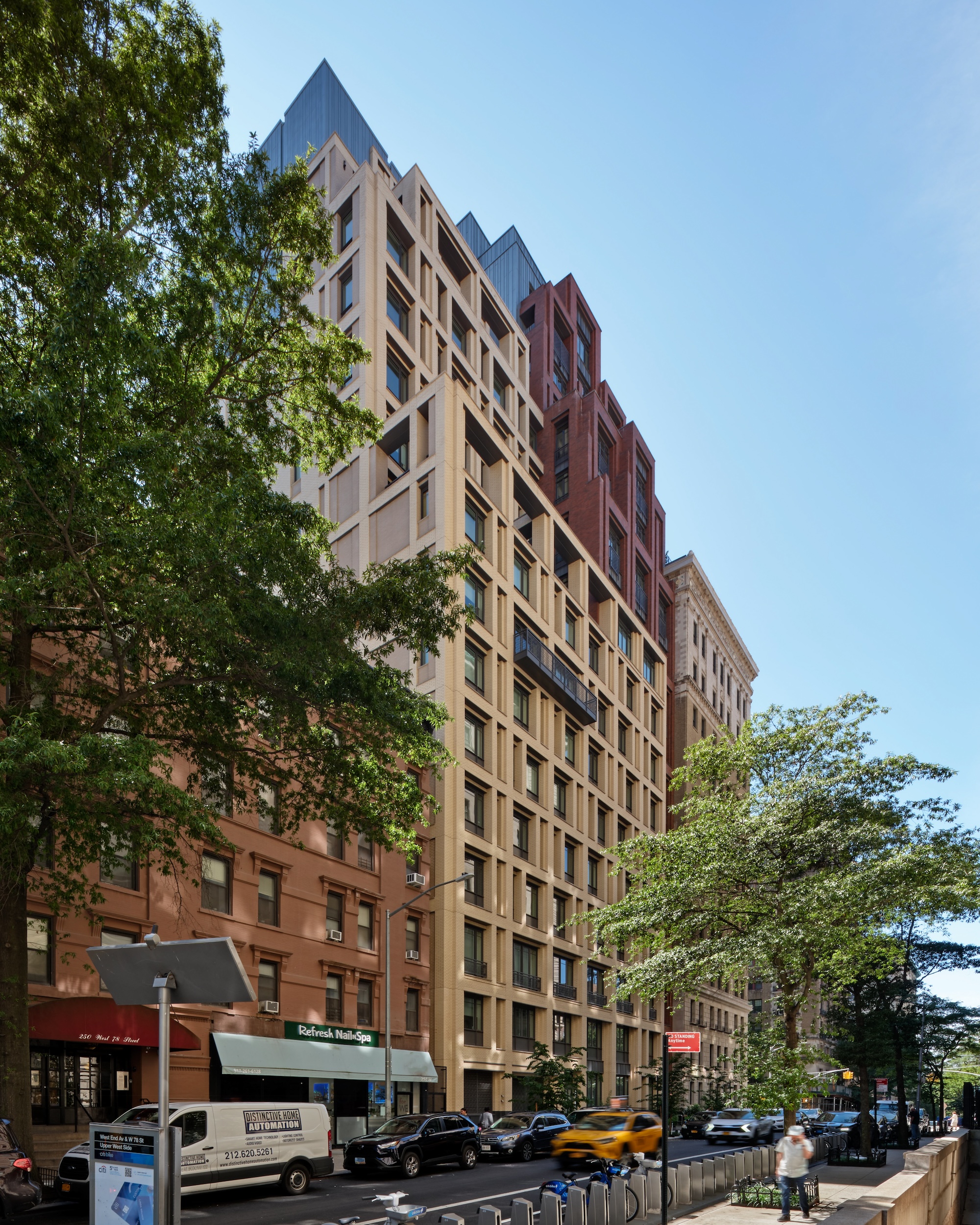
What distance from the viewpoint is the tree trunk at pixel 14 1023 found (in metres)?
15.9

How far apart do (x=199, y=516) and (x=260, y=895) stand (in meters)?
20.1

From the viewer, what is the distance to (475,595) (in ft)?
166

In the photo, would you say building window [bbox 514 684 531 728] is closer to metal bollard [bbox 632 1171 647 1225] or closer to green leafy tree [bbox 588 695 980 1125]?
green leafy tree [bbox 588 695 980 1125]

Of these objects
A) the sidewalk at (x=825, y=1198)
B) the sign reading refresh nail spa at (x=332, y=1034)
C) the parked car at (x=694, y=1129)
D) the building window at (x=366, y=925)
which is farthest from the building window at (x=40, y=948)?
the parked car at (x=694, y=1129)

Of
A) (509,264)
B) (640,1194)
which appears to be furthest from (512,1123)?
(509,264)

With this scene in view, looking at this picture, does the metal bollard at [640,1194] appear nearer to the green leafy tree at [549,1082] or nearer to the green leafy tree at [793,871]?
the green leafy tree at [793,871]

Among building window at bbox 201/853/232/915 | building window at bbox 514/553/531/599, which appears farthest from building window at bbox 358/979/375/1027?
building window at bbox 514/553/531/599

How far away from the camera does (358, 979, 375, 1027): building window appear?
3741 cm

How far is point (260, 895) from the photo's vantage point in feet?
107

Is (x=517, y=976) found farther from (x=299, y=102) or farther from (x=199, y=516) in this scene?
(x=299, y=102)

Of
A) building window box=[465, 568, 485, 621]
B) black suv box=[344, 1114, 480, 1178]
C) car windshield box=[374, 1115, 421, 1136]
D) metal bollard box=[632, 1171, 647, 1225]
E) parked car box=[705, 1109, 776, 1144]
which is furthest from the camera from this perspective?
building window box=[465, 568, 485, 621]

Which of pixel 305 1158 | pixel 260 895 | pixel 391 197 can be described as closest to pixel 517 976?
pixel 260 895

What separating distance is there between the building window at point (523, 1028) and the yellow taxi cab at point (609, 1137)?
22.4 metres

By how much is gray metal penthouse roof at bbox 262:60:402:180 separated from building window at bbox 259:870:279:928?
44.7 metres
